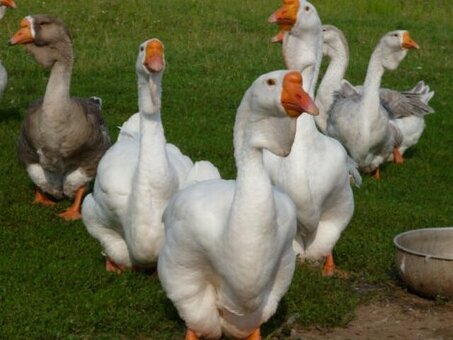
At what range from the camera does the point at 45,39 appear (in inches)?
391

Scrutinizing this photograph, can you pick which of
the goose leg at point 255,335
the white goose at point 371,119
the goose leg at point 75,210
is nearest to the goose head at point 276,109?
the goose leg at point 255,335

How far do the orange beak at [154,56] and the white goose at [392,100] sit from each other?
5.93 metres

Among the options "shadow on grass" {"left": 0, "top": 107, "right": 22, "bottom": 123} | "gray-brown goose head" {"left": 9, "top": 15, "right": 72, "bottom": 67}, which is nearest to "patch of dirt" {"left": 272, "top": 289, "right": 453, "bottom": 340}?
"gray-brown goose head" {"left": 9, "top": 15, "right": 72, "bottom": 67}

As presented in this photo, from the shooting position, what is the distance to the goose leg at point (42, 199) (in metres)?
10.1

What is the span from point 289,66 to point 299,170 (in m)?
1.06

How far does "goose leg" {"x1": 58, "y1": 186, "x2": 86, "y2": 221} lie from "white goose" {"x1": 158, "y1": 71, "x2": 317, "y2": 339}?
3.14 metres

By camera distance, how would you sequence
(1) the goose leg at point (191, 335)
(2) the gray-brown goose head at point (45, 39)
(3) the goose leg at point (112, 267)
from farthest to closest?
(2) the gray-brown goose head at point (45, 39)
(3) the goose leg at point (112, 267)
(1) the goose leg at point (191, 335)

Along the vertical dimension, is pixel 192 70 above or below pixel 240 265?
below

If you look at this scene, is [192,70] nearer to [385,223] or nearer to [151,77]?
[385,223]

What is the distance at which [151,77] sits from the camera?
7.59 m

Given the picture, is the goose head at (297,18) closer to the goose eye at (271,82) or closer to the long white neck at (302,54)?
the long white neck at (302,54)

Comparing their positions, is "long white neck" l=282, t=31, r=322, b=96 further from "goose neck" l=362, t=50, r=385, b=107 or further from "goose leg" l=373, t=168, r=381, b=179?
"goose leg" l=373, t=168, r=381, b=179

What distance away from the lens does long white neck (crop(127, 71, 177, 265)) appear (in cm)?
731

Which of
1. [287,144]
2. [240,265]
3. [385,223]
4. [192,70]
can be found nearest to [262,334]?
[240,265]
